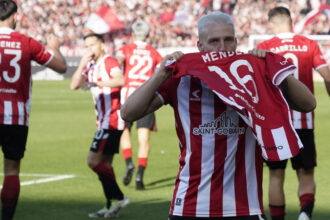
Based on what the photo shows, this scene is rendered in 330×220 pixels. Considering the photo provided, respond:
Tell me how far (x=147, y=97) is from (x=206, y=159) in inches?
18.8

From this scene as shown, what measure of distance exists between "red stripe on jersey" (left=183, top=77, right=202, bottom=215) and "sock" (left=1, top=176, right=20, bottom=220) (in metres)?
3.36

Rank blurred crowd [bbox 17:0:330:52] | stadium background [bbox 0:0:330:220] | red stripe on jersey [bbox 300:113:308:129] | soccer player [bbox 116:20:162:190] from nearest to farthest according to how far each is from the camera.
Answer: red stripe on jersey [bbox 300:113:308:129]
stadium background [bbox 0:0:330:220]
soccer player [bbox 116:20:162:190]
blurred crowd [bbox 17:0:330:52]

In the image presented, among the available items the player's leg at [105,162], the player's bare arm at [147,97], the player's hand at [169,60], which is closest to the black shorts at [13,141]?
the player's leg at [105,162]

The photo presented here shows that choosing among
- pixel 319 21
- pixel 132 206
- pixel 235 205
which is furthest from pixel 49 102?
pixel 235 205

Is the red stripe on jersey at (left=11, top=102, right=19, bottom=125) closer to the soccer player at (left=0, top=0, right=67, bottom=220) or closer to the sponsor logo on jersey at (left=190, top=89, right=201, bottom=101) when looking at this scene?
the soccer player at (left=0, top=0, right=67, bottom=220)

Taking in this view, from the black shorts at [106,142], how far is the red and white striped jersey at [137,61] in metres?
2.68

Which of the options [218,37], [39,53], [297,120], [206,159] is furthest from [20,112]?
[218,37]

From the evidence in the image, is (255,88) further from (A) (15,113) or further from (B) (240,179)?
(A) (15,113)

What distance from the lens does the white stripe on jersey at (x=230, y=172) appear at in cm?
416

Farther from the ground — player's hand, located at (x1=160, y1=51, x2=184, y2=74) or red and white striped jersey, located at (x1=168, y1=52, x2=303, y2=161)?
player's hand, located at (x1=160, y1=51, x2=184, y2=74)

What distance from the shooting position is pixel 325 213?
8.56 m

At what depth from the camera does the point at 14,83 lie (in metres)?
7.18

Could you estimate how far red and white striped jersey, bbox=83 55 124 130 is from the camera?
29.9ft

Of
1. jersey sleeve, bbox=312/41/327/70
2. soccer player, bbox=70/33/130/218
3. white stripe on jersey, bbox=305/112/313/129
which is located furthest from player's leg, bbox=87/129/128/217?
jersey sleeve, bbox=312/41/327/70
